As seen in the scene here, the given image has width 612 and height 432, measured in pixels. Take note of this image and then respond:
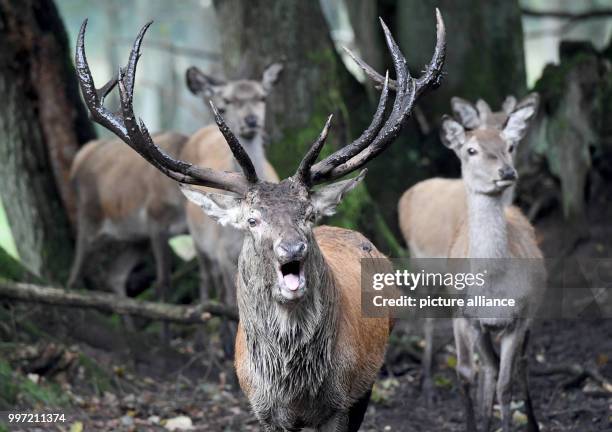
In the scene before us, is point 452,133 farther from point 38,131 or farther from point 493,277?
point 38,131

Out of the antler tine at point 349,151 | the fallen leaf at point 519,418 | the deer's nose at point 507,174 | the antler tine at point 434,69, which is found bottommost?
the fallen leaf at point 519,418

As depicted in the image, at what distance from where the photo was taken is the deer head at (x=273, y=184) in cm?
504

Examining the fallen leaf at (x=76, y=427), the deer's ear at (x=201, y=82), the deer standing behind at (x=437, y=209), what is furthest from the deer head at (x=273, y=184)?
the deer's ear at (x=201, y=82)

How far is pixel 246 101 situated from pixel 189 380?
7.78 feet

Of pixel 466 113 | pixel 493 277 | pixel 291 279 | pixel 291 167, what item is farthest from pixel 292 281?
pixel 291 167

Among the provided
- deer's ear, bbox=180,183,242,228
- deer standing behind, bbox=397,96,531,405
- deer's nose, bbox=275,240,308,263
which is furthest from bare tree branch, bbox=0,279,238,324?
deer's nose, bbox=275,240,308,263

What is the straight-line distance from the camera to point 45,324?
825 cm

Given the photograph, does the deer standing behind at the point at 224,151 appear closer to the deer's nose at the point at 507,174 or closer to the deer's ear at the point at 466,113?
the deer's ear at the point at 466,113

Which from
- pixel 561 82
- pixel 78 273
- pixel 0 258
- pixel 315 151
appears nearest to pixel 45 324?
pixel 0 258

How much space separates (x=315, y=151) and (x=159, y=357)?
4.12 m

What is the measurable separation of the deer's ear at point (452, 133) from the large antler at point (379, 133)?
2111mm

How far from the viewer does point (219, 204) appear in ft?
17.7

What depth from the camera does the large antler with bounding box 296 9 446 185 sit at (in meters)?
5.39

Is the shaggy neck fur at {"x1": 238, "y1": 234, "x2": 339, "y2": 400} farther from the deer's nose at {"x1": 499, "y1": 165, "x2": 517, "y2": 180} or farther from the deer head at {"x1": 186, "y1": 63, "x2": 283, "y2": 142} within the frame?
the deer head at {"x1": 186, "y1": 63, "x2": 283, "y2": 142}
